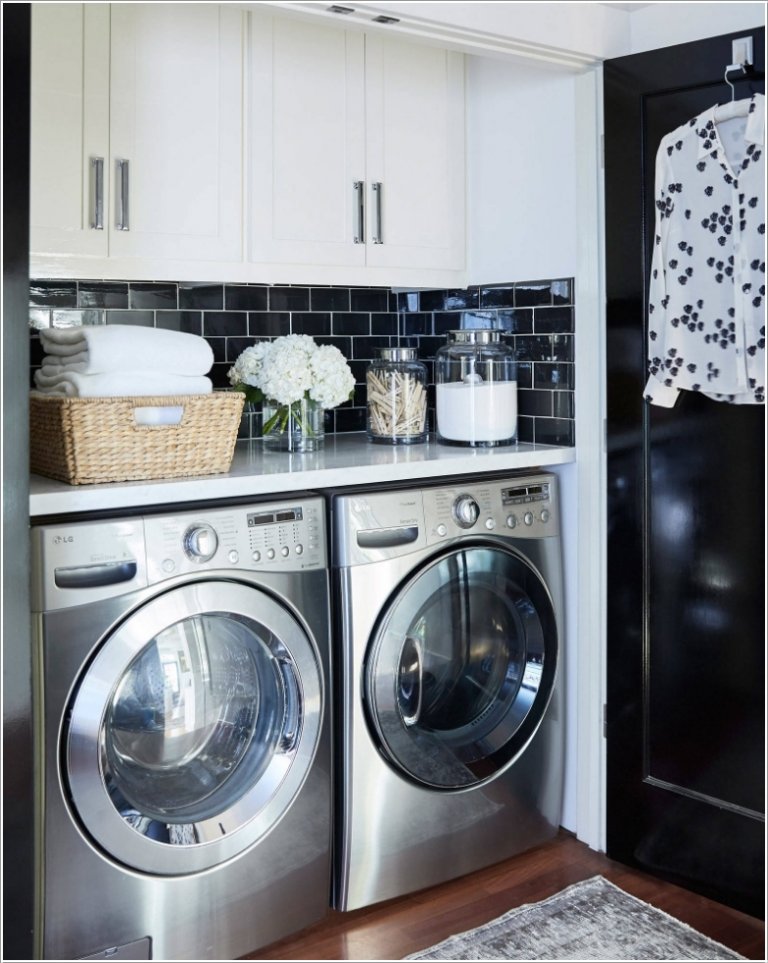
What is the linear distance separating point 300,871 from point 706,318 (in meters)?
1.57

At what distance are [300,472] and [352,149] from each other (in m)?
1.06

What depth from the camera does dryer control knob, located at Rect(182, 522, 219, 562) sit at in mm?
2121

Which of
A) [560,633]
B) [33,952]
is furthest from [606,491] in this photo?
[33,952]

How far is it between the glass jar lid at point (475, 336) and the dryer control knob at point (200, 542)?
1.05 metres

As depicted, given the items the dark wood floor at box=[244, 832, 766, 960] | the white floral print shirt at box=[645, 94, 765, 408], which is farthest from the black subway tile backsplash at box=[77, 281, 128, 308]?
the dark wood floor at box=[244, 832, 766, 960]

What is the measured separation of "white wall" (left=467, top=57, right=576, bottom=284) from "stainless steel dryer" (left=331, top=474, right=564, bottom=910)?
66 cm

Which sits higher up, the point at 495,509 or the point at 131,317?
the point at 131,317

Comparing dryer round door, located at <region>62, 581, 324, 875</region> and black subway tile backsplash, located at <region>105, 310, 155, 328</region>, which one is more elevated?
black subway tile backsplash, located at <region>105, 310, 155, 328</region>

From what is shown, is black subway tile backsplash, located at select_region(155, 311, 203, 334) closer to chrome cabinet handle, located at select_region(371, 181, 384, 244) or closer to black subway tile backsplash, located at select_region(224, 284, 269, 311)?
black subway tile backsplash, located at select_region(224, 284, 269, 311)

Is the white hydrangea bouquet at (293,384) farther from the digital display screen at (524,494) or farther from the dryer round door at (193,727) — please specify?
the dryer round door at (193,727)

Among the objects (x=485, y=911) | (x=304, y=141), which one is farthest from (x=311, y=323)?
(x=485, y=911)

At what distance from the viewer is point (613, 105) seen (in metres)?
2.53

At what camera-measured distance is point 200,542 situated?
213 centimetres

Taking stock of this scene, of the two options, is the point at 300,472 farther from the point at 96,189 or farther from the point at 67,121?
the point at 67,121
